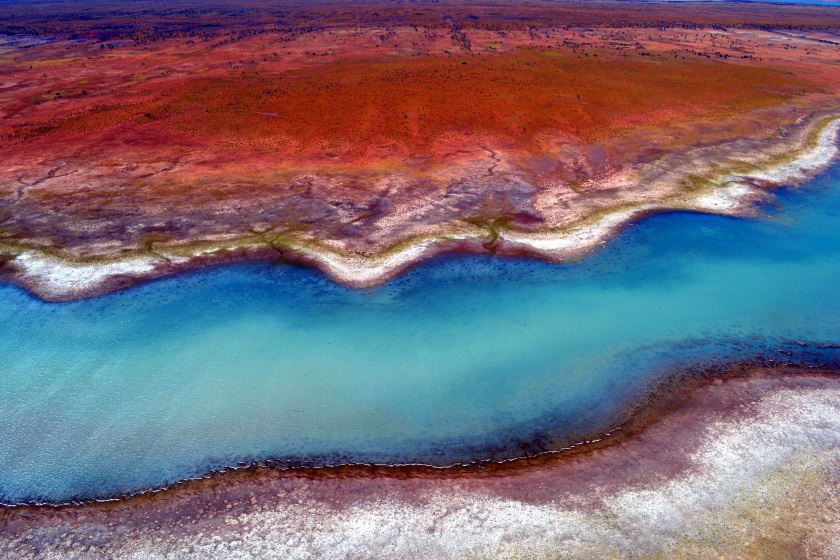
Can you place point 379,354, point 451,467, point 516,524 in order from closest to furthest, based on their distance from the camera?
point 516,524
point 451,467
point 379,354

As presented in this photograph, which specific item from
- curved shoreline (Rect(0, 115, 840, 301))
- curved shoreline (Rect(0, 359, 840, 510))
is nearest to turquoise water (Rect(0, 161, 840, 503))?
curved shoreline (Rect(0, 359, 840, 510))

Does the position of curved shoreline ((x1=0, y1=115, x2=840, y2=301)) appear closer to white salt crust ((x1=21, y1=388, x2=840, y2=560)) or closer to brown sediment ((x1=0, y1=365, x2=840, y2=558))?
brown sediment ((x1=0, y1=365, x2=840, y2=558))

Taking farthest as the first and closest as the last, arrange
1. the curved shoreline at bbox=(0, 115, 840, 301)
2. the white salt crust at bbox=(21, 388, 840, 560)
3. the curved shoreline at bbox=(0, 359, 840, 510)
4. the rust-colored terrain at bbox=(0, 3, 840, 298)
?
the rust-colored terrain at bbox=(0, 3, 840, 298) < the curved shoreline at bbox=(0, 115, 840, 301) < the curved shoreline at bbox=(0, 359, 840, 510) < the white salt crust at bbox=(21, 388, 840, 560)

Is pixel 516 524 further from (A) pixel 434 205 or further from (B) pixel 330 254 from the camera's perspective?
(A) pixel 434 205

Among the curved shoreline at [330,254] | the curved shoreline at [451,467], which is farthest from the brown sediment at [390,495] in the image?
the curved shoreline at [330,254]

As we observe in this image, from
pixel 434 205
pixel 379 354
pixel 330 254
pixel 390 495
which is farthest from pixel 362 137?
pixel 390 495

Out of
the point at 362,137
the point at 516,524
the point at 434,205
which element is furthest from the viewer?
the point at 362,137

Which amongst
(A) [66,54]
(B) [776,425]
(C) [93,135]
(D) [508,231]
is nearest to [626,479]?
(B) [776,425]
